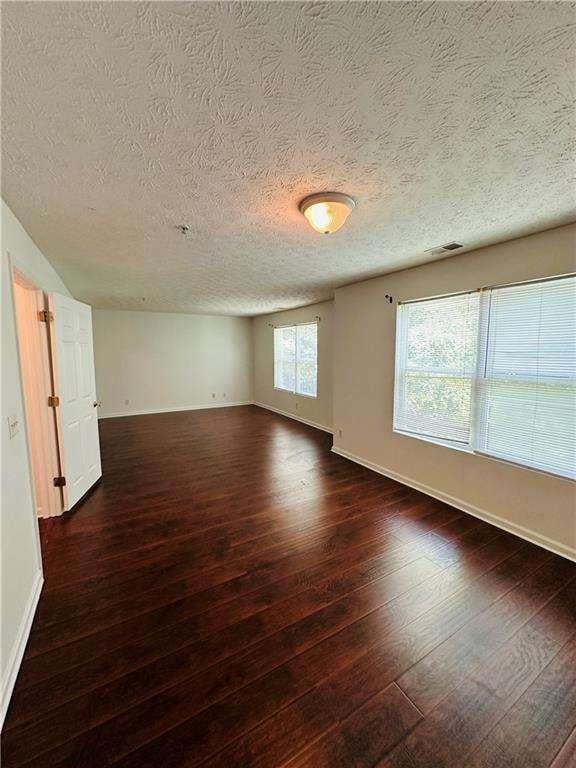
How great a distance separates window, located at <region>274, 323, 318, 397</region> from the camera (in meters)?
6.03

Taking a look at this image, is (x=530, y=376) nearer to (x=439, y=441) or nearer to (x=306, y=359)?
(x=439, y=441)

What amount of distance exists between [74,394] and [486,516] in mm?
4093

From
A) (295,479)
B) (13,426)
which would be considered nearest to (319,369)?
(295,479)

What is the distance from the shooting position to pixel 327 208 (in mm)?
1711

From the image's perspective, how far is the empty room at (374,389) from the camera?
0.94 metres

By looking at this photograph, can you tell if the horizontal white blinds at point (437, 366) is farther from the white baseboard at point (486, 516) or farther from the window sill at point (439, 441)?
the white baseboard at point (486, 516)

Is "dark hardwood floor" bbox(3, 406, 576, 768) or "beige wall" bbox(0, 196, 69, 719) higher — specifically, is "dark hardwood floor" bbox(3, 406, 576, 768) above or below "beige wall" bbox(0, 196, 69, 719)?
below

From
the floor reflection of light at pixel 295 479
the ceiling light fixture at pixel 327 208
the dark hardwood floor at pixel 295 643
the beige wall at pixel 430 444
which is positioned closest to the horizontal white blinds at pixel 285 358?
the floor reflection of light at pixel 295 479

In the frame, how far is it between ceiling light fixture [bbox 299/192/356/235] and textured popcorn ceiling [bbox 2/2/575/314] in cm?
6

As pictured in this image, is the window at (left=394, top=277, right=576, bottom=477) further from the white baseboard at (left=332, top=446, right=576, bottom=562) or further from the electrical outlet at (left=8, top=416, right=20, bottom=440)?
the electrical outlet at (left=8, top=416, right=20, bottom=440)

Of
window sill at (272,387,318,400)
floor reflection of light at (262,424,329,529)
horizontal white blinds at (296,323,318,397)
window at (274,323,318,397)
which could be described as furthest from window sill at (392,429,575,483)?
window at (274,323,318,397)

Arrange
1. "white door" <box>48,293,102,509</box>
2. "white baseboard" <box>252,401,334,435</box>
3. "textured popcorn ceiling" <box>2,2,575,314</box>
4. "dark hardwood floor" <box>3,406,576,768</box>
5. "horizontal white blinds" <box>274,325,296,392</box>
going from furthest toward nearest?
"horizontal white blinds" <box>274,325,296,392</box> < "white baseboard" <box>252,401,334,435</box> < "white door" <box>48,293,102,509</box> < "dark hardwood floor" <box>3,406,576,768</box> < "textured popcorn ceiling" <box>2,2,575,314</box>

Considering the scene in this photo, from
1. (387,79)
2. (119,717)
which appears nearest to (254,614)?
(119,717)

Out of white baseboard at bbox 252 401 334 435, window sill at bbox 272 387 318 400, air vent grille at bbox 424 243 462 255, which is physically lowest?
white baseboard at bbox 252 401 334 435
